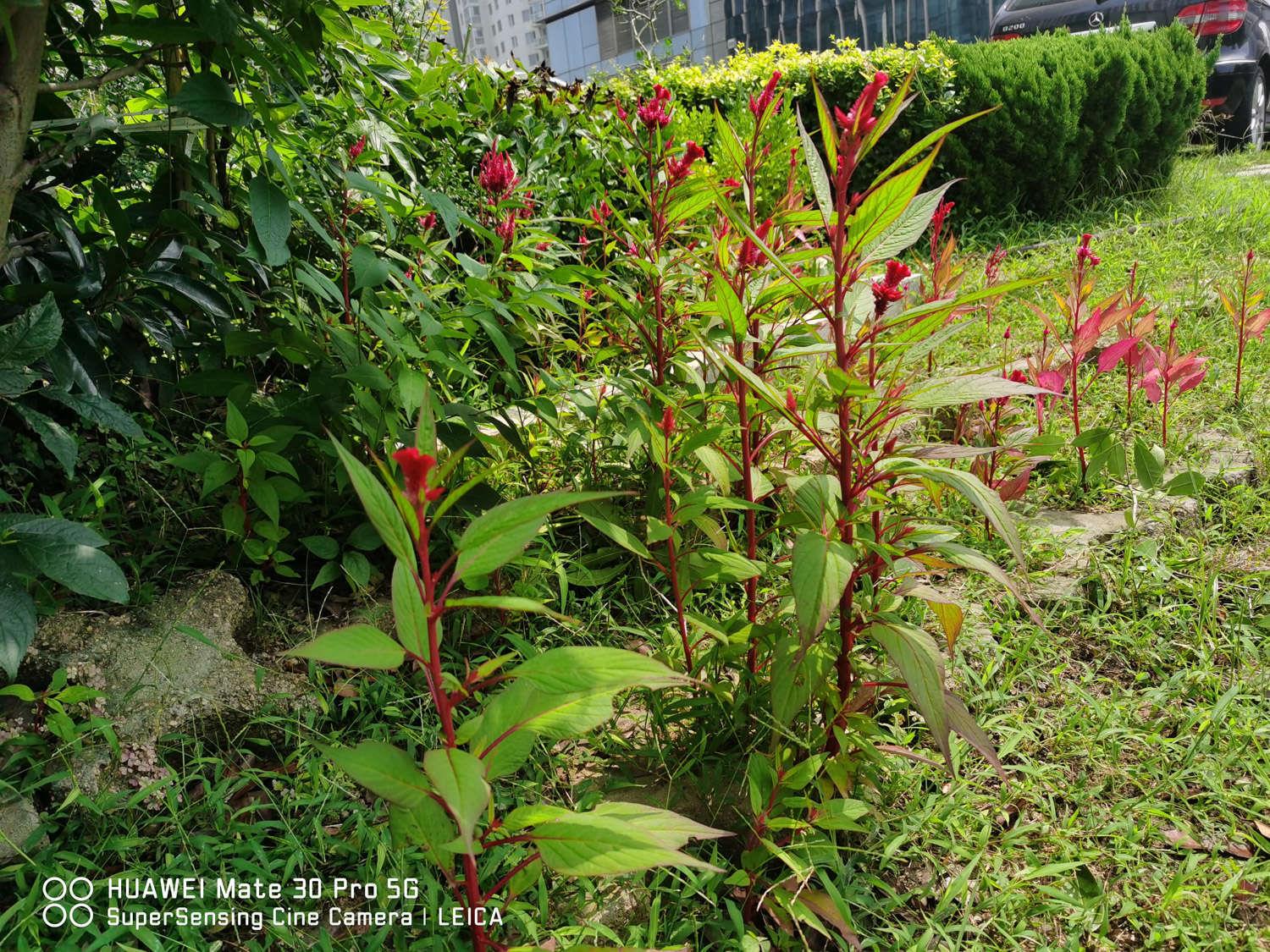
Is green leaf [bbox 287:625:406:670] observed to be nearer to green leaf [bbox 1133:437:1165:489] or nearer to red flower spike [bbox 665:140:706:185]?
red flower spike [bbox 665:140:706:185]

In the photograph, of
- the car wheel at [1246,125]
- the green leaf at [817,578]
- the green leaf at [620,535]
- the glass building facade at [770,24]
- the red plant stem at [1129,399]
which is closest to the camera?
the green leaf at [817,578]

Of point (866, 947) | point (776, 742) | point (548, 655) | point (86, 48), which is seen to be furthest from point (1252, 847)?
point (86, 48)

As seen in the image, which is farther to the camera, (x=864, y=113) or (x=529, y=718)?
(x=864, y=113)

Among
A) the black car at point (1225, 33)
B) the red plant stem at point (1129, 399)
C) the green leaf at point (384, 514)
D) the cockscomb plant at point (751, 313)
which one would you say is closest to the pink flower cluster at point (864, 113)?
the cockscomb plant at point (751, 313)

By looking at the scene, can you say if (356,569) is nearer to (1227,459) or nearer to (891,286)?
(891,286)

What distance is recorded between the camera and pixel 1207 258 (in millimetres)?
4766

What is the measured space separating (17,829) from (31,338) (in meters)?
0.78

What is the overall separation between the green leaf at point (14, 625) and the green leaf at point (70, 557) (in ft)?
0.18

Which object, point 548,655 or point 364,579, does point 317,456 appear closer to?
point 364,579

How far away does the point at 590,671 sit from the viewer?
2.98 ft

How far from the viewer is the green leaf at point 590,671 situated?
897 millimetres

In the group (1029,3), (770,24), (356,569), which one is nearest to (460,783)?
(356,569)

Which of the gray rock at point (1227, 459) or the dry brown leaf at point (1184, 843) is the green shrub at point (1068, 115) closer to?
the gray rock at point (1227, 459)

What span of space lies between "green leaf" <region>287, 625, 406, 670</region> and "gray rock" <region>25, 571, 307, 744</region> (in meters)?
0.97
